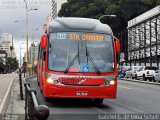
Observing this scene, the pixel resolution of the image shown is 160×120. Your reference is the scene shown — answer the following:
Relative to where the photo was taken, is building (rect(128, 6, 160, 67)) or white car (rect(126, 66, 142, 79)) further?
building (rect(128, 6, 160, 67))

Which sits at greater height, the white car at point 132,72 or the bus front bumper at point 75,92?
the bus front bumper at point 75,92

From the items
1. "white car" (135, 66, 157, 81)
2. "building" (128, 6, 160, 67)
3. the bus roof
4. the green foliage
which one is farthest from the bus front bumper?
the green foliage

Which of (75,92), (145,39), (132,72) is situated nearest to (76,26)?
(75,92)

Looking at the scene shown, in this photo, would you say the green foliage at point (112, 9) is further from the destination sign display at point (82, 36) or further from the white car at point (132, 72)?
the destination sign display at point (82, 36)

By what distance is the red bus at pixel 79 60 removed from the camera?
16531mm

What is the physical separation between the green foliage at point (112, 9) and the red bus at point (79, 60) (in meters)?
74.1

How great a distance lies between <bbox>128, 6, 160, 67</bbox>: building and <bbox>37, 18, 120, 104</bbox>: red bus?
156 feet

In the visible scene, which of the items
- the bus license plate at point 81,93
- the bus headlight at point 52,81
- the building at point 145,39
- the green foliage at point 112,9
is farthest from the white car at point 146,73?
the green foliage at point 112,9

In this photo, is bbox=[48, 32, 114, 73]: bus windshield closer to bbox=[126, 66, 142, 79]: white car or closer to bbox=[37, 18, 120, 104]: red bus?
bbox=[37, 18, 120, 104]: red bus

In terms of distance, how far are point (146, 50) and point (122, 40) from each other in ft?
65.8

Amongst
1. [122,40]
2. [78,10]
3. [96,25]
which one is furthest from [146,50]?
[96,25]

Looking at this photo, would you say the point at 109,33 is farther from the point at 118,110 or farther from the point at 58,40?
the point at 118,110

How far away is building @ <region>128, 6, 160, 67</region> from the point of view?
231 feet

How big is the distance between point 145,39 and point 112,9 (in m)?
29.1
